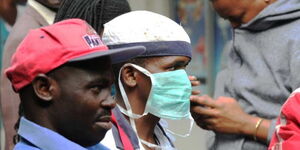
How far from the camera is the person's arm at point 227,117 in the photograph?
13.2 feet

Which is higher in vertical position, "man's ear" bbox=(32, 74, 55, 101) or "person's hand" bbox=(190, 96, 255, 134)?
"man's ear" bbox=(32, 74, 55, 101)

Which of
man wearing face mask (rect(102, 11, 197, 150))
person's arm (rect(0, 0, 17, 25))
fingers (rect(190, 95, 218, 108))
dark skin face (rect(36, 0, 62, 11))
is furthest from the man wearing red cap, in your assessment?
person's arm (rect(0, 0, 17, 25))

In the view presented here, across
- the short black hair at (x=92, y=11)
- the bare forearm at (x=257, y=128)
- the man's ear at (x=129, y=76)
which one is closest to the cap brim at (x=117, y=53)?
the man's ear at (x=129, y=76)

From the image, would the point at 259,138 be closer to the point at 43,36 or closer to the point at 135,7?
the point at 43,36

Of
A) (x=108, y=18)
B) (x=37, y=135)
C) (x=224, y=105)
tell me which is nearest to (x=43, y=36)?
(x=37, y=135)

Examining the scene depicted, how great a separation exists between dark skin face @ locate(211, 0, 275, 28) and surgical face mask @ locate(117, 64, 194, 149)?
1.70 ft

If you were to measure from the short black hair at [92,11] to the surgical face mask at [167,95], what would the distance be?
0.40 m

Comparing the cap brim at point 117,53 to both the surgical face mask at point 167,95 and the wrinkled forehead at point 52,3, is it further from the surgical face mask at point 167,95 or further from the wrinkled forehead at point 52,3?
the wrinkled forehead at point 52,3

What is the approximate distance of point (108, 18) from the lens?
13.1 feet

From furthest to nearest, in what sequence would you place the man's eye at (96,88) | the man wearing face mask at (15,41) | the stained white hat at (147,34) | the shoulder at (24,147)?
1. the man wearing face mask at (15,41)
2. the stained white hat at (147,34)
3. the man's eye at (96,88)
4. the shoulder at (24,147)

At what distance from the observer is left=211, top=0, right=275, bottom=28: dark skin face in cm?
416

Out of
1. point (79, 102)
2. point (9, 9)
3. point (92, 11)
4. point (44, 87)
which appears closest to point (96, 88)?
point (79, 102)

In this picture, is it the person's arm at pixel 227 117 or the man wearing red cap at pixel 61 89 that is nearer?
the man wearing red cap at pixel 61 89

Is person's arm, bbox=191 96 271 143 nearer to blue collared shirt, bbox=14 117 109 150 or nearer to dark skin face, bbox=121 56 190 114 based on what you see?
dark skin face, bbox=121 56 190 114
